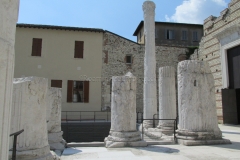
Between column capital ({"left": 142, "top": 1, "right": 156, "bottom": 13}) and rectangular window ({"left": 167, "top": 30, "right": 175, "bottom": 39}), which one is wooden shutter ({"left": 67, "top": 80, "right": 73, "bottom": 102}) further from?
rectangular window ({"left": 167, "top": 30, "right": 175, "bottom": 39})

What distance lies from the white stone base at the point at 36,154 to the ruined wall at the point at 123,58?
49.1 ft

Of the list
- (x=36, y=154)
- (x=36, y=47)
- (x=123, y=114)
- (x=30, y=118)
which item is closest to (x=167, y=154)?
(x=123, y=114)

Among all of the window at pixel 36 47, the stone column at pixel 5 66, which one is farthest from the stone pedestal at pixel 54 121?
the window at pixel 36 47

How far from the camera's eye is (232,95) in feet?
44.8

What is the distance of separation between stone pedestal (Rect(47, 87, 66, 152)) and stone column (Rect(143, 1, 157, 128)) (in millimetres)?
5476

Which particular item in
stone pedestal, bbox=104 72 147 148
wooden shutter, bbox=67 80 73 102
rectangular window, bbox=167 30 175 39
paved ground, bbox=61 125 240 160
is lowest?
paved ground, bbox=61 125 240 160

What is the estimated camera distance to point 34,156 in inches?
172

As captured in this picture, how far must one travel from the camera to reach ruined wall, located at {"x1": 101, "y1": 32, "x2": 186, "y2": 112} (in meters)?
20.0

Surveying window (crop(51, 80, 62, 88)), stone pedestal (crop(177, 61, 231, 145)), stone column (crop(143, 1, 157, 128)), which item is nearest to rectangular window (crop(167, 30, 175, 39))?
stone column (crop(143, 1, 157, 128))

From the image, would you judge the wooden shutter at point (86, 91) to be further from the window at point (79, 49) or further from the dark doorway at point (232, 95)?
the dark doorway at point (232, 95)

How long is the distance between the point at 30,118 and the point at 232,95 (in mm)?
12503

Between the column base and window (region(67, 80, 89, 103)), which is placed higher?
window (region(67, 80, 89, 103))

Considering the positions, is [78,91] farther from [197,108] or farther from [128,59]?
[197,108]

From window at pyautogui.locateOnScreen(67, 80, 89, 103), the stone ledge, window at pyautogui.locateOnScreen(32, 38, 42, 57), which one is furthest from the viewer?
window at pyautogui.locateOnScreen(32, 38, 42, 57)
